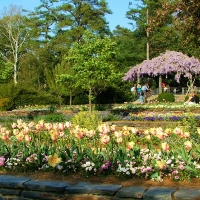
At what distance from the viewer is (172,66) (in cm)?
3481

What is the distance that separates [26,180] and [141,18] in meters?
36.3

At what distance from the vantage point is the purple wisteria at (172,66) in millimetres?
34438

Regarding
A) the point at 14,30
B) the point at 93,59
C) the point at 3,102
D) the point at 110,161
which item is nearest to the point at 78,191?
the point at 110,161

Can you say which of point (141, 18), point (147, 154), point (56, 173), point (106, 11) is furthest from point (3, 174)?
point (106, 11)

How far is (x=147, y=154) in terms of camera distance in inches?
185

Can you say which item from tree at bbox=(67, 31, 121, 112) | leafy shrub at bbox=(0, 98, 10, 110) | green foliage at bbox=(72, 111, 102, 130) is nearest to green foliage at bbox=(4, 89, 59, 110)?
leafy shrub at bbox=(0, 98, 10, 110)

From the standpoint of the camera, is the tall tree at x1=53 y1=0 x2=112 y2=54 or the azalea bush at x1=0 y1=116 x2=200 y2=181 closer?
the azalea bush at x1=0 y1=116 x2=200 y2=181

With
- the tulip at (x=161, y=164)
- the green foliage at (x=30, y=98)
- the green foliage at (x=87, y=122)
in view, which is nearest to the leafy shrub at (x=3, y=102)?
the green foliage at (x=30, y=98)

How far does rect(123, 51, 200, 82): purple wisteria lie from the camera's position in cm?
3444

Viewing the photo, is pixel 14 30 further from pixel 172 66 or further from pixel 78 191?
pixel 78 191

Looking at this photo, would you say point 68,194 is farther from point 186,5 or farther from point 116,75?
point 116,75

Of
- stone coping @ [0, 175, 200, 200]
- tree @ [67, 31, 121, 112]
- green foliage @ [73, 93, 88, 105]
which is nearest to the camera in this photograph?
stone coping @ [0, 175, 200, 200]

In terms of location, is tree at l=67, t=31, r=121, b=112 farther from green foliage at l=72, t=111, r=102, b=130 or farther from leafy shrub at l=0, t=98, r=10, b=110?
leafy shrub at l=0, t=98, r=10, b=110

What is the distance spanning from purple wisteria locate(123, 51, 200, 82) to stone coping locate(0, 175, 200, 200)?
31.3 m
